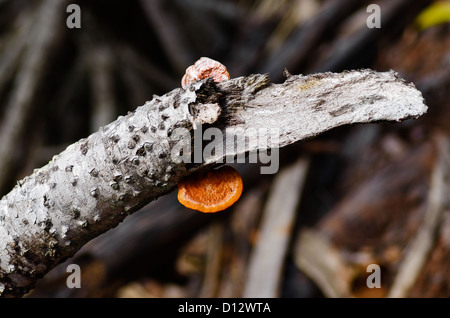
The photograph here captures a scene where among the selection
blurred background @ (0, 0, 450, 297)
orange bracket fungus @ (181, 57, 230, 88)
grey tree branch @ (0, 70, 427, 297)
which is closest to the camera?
grey tree branch @ (0, 70, 427, 297)

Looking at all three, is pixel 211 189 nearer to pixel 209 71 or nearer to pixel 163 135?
pixel 163 135

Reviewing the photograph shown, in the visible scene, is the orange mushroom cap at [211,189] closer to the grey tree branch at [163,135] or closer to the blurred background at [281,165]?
the grey tree branch at [163,135]

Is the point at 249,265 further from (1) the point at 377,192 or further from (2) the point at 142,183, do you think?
(2) the point at 142,183

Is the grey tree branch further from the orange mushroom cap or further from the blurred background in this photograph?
the blurred background

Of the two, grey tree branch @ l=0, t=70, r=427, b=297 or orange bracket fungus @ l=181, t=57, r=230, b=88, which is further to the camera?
orange bracket fungus @ l=181, t=57, r=230, b=88

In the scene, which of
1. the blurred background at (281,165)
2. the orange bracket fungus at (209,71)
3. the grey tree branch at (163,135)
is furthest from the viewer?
the blurred background at (281,165)

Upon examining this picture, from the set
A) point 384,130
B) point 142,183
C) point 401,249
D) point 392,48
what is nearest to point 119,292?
point 142,183

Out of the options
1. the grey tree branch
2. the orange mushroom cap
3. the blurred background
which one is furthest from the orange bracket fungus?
the blurred background

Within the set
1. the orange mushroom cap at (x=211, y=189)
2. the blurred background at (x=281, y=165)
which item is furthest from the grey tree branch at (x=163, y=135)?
the blurred background at (x=281, y=165)
